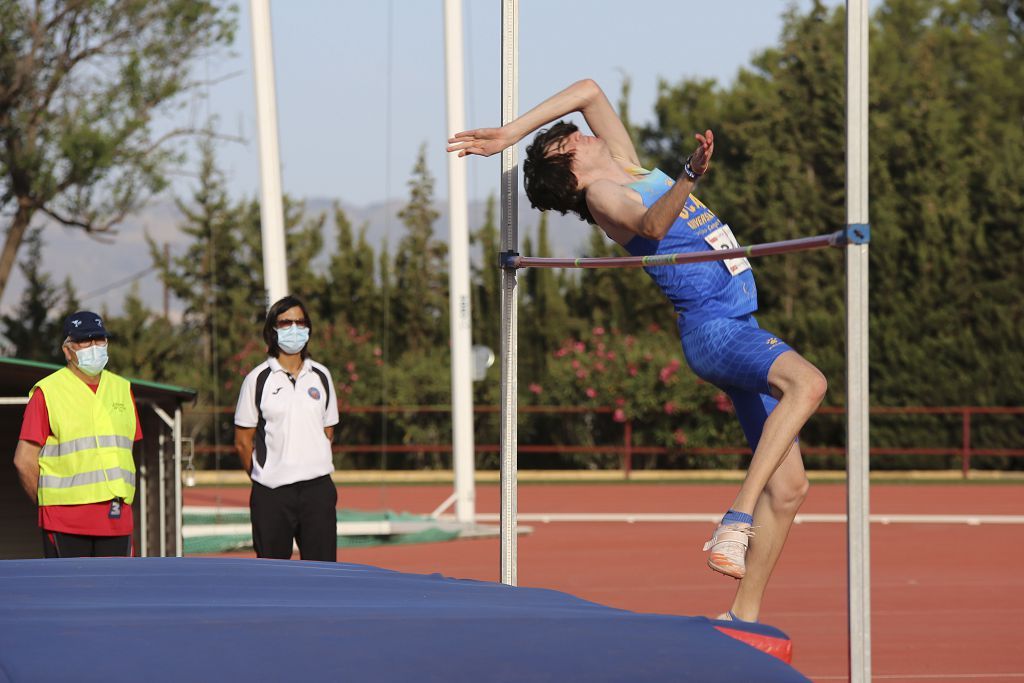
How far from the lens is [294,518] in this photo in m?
7.29

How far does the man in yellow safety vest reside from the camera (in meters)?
6.76

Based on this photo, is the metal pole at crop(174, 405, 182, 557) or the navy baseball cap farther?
the metal pole at crop(174, 405, 182, 557)

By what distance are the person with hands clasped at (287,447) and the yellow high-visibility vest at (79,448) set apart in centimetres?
66

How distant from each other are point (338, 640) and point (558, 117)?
206 centimetres

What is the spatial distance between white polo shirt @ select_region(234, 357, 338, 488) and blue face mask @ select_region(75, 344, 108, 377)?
2.19 ft

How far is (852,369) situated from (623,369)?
70.3 ft

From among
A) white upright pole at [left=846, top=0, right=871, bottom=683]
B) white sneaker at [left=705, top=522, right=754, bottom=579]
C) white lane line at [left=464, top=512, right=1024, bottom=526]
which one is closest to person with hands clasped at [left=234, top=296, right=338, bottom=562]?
white sneaker at [left=705, top=522, right=754, bottom=579]

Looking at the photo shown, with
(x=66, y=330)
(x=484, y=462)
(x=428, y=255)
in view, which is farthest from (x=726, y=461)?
(x=66, y=330)

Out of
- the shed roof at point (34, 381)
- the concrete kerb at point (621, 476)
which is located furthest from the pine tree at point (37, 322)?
the shed roof at point (34, 381)

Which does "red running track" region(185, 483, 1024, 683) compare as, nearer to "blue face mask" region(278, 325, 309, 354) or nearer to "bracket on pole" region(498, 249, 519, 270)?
"blue face mask" region(278, 325, 309, 354)

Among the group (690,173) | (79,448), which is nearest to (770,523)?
(690,173)

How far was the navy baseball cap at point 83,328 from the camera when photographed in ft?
22.6

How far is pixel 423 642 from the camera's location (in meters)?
3.46

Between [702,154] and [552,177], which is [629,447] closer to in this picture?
[552,177]
